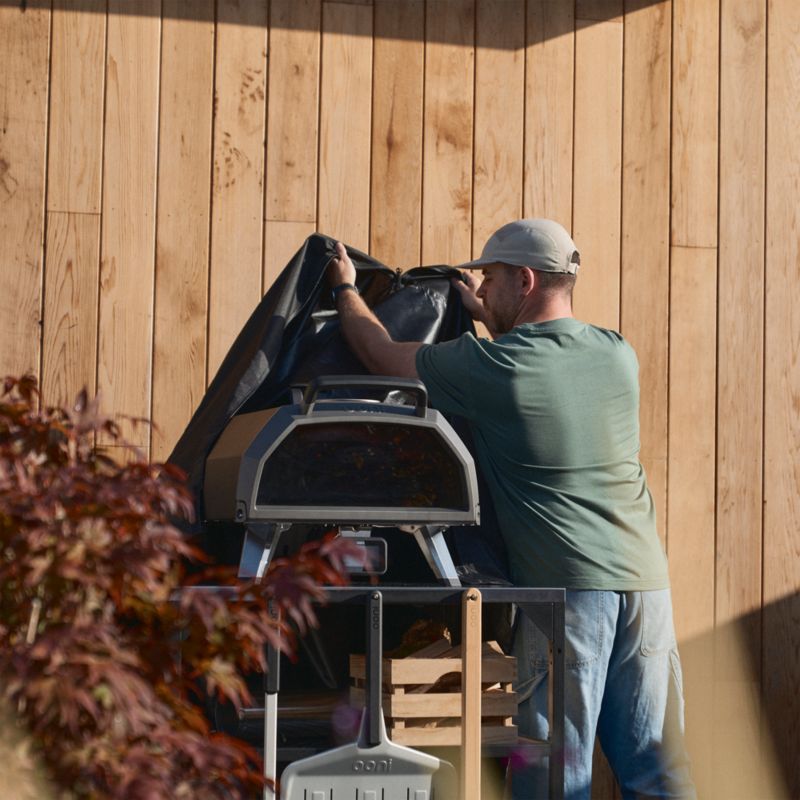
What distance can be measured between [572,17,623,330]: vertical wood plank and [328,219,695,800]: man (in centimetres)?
92

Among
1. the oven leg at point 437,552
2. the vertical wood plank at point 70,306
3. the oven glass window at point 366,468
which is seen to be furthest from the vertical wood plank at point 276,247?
the oven leg at point 437,552

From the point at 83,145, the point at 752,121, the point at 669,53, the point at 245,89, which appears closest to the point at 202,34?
the point at 245,89

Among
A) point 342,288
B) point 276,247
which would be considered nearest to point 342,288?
point 342,288

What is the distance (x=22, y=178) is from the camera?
4.25 metres

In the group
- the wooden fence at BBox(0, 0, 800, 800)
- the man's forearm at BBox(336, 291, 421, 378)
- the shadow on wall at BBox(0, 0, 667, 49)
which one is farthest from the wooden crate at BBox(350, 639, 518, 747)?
the shadow on wall at BBox(0, 0, 667, 49)

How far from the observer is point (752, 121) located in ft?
15.8

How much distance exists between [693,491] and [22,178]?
7.60 feet

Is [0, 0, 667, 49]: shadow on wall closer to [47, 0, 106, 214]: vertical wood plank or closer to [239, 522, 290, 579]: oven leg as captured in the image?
[47, 0, 106, 214]: vertical wood plank

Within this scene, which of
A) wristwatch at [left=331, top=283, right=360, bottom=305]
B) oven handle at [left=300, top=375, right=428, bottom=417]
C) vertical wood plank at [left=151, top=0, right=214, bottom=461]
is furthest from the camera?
vertical wood plank at [left=151, top=0, right=214, bottom=461]

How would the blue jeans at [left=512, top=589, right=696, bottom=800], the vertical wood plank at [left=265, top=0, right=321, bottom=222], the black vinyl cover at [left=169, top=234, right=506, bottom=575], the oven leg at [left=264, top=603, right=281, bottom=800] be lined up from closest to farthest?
the oven leg at [left=264, top=603, right=281, bottom=800] < the blue jeans at [left=512, top=589, right=696, bottom=800] < the black vinyl cover at [left=169, top=234, right=506, bottom=575] < the vertical wood plank at [left=265, top=0, right=321, bottom=222]

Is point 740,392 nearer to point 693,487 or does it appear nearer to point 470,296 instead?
point 693,487

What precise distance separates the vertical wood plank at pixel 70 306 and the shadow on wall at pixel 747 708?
211 centimetres

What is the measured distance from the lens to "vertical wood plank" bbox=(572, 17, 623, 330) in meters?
4.64

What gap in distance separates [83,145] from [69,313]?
0.51 meters
